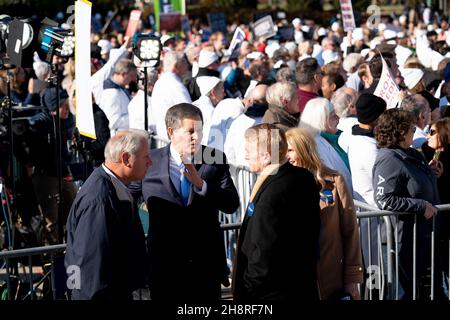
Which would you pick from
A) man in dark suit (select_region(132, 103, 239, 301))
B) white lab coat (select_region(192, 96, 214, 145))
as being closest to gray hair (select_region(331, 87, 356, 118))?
white lab coat (select_region(192, 96, 214, 145))

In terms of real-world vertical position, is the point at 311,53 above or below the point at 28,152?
above

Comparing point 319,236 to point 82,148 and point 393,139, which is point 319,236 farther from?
point 82,148

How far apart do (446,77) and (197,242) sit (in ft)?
23.4

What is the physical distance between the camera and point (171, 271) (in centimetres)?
552

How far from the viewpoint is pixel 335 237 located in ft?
18.2

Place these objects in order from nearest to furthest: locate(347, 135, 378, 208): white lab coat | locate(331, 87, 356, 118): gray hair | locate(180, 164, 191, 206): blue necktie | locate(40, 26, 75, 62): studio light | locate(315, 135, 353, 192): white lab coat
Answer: locate(180, 164, 191, 206): blue necktie, locate(315, 135, 353, 192): white lab coat, locate(347, 135, 378, 208): white lab coat, locate(40, 26, 75, 62): studio light, locate(331, 87, 356, 118): gray hair

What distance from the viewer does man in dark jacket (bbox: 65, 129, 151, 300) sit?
4863 millimetres

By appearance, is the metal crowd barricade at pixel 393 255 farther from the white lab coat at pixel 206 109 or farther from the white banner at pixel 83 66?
the white lab coat at pixel 206 109

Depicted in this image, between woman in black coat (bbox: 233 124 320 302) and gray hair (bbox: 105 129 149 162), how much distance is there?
66 cm

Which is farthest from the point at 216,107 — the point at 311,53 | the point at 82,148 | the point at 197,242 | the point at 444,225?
the point at 311,53

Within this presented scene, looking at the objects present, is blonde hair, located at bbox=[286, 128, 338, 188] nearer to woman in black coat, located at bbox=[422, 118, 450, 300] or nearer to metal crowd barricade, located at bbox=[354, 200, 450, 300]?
metal crowd barricade, located at bbox=[354, 200, 450, 300]

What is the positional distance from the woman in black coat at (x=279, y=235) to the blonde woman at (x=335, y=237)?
43 cm

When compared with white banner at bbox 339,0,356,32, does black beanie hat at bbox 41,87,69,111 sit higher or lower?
lower

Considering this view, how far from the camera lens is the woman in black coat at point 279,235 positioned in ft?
16.1
